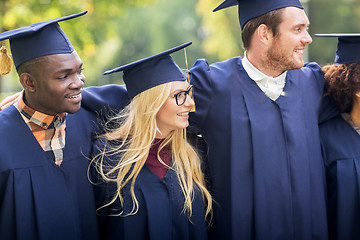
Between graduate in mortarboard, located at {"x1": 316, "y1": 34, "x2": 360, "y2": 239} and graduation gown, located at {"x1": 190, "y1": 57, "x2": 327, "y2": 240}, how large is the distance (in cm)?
16

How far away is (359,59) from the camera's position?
3420 mm

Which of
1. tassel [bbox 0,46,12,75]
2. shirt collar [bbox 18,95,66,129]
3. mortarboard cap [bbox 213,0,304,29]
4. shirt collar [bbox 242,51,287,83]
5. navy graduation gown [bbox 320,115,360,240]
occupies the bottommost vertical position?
navy graduation gown [bbox 320,115,360,240]

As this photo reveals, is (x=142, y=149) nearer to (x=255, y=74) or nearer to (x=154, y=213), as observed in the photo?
(x=154, y=213)

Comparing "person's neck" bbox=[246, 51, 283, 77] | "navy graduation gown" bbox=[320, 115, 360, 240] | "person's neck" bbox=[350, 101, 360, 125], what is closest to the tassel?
"person's neck" bbox=[246, 51, 283, 77]

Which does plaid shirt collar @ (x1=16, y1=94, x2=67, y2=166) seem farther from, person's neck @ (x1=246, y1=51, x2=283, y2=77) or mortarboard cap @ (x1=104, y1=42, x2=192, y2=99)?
person's neck @ (x1=246, y1=51, x2=283, y2=77)

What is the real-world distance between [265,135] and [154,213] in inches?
37.8

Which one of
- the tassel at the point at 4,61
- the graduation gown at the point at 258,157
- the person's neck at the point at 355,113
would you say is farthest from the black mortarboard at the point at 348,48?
the tassel at the point at 4,61

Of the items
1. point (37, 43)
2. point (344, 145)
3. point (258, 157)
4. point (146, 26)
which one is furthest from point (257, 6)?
point (146, 26)

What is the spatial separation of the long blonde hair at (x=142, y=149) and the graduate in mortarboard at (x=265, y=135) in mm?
210

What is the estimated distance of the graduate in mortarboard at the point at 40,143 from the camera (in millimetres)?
2723

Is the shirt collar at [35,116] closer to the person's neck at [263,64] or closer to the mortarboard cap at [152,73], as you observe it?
the mortarboard cap at [152,73]

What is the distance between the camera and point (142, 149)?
305cm

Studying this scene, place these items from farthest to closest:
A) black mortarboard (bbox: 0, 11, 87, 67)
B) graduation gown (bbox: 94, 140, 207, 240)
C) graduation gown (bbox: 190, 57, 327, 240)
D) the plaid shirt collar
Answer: graduation gown (bbox: 190, 57, 327, 240)
graduation gown (bbox: 94, 140, 207, 240)
the plaid shirt collar
black mortarboard (bbox: 0, 11, 87, 67)

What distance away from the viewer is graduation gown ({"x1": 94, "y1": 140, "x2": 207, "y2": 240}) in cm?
296
